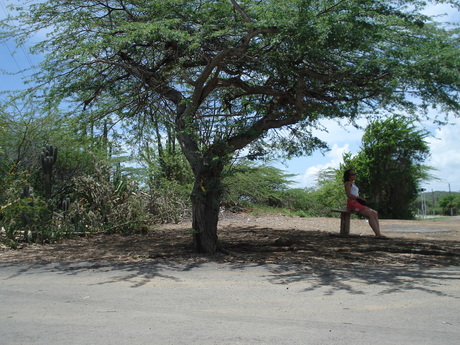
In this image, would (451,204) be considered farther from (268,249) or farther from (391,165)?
(268,249)

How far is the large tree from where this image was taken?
8273 mm

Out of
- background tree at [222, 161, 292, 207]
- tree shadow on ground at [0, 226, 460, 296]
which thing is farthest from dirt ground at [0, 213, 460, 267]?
background tree at [222, 161, 292, 207]

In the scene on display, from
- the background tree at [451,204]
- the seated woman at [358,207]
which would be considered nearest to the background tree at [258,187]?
the seated woman at [358,207]

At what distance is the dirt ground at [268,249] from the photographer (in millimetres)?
8555

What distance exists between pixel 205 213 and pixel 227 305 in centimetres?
367

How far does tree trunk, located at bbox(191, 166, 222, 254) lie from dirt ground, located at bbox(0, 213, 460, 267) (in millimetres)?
297

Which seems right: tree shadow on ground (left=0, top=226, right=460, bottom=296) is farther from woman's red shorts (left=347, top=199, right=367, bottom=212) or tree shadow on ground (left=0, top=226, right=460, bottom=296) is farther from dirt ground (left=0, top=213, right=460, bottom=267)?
woman's red shorts (left=347, top=199, right=367, bottom=212)

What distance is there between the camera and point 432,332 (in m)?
4.52

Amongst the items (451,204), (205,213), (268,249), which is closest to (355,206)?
(268,249)

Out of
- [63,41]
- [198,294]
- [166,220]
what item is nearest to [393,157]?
[166,220]

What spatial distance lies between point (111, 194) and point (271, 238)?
4918mm

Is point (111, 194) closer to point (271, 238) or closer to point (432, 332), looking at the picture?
point (271, 238)

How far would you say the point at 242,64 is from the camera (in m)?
10.2

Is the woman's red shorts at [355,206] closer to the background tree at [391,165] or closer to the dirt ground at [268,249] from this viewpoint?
the dirt ground at [268,249]
